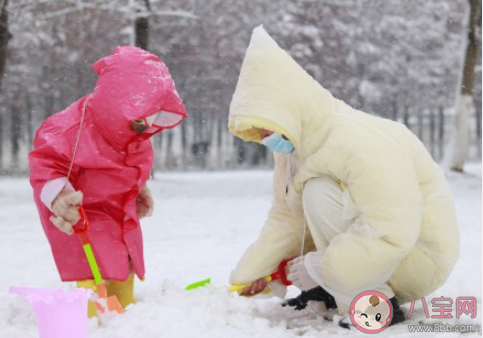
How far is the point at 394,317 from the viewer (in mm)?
2805

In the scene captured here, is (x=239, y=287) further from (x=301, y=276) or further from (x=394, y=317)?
(x=394, y=317)

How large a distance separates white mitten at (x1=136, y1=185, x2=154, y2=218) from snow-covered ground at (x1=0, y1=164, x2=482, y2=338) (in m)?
0.39

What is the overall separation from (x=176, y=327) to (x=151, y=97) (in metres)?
Result: 1.10

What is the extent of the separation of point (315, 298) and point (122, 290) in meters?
0.92

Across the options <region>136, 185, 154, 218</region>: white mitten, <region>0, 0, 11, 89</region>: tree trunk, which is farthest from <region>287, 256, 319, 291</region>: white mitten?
<region>0, 0, 11, 89</region>: tree trunk

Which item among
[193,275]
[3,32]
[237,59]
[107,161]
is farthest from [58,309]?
[237,59]

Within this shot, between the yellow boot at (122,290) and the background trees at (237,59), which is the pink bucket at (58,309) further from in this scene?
the background trees at (237,59)

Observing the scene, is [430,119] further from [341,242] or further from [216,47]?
[341,242]

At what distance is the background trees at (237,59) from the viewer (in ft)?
62.5

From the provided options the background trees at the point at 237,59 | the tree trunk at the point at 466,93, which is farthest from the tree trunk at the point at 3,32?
the tree trunk at the point at 466,93

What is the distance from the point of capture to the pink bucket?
2.21 meters

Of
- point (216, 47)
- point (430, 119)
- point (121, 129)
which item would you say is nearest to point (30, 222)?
point (121, 129)

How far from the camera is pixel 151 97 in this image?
3.06 m

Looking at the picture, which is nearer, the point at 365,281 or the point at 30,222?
the point at 365,281
